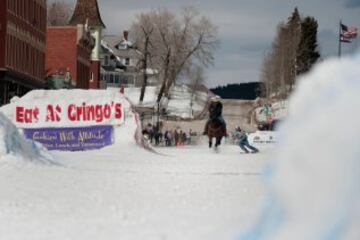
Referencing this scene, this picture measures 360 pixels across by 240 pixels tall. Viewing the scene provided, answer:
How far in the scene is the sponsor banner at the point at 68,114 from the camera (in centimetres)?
2753

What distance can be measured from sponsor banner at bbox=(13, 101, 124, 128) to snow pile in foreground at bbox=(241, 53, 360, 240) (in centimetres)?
2543

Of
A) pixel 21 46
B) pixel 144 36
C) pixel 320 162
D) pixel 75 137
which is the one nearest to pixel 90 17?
pixel 144 36

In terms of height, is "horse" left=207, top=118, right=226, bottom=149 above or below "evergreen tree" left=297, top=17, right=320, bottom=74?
below

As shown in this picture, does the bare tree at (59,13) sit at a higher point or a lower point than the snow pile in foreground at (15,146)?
higher

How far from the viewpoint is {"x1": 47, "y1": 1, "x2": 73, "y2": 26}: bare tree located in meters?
113

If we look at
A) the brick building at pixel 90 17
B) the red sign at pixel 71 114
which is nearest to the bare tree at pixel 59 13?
the brick building at pixel 90 17

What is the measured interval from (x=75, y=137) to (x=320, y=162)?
2553 cm

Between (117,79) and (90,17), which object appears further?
(117,79)

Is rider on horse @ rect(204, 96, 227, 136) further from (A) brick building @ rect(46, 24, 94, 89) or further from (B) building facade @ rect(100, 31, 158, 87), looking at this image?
(B) building facade @ rect(100, 31, 158, 87)

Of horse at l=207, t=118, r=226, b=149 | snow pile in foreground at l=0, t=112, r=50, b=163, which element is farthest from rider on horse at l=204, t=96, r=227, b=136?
snow pile in foreground at l=0, t=112, r=50, b=163

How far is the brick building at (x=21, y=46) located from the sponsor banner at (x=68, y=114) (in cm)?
2013

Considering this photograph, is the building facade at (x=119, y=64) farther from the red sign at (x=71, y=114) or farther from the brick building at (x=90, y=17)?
the red sign at (x=71, y=114)

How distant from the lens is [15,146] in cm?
1559

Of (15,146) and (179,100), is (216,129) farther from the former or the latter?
(179,100)
